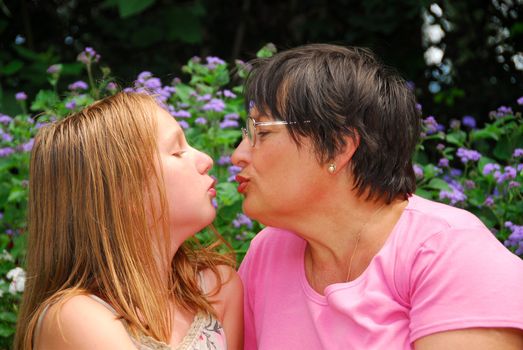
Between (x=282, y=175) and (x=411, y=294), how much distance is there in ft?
1.40

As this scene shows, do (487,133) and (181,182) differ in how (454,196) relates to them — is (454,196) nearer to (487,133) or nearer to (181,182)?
(487,133)

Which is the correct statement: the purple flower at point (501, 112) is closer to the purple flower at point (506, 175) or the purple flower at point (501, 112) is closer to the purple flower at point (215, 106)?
the purple flower at point (506, 175)

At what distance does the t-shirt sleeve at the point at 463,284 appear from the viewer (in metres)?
1.88

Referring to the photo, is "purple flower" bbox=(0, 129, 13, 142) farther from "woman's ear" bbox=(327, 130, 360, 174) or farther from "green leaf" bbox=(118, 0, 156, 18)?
"woman's ear" bbox=(327, 130, 360, 174)

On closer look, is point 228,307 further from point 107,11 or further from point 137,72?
point 107,11

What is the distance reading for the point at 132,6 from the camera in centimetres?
380

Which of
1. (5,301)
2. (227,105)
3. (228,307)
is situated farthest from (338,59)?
(5,301)

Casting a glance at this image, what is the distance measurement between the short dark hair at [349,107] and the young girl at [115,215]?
11.3 inches

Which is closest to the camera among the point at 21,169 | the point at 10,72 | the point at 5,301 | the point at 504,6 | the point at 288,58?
the point at 288,58

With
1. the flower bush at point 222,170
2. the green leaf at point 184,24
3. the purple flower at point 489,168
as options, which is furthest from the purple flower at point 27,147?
the purple flower at point 489,168

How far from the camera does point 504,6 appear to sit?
14.9 ft

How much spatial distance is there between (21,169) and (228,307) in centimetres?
113

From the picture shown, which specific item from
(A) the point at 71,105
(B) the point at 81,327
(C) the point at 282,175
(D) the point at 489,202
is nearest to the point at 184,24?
(A) the point at 71,105

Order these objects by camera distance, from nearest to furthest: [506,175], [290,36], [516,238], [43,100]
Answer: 1. [516,238]
2. [506,175]
3. [43,100]
4. [290,36]
